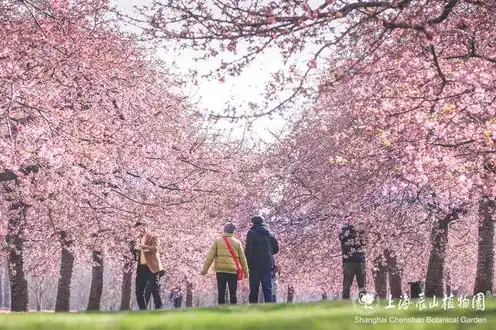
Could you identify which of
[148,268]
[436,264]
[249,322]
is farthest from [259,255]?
[249,322]

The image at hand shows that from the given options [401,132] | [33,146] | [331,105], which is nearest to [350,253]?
[401,132]

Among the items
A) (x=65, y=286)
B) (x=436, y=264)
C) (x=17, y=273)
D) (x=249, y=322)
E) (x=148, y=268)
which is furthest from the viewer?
(x=65, y=286)

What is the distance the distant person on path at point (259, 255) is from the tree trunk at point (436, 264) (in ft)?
24.1

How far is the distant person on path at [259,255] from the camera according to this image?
13953 millimetres

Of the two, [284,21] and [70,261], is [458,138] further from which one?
[70,261]

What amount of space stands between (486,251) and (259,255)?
26.0ft

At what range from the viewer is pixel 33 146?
1513 cm

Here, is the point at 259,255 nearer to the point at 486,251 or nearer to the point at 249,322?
the point at 486,251

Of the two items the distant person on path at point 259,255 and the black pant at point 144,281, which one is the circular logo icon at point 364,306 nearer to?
the distant person on path at point 259,255

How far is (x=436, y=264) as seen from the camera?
2038cm

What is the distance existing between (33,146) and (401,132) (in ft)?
26.3

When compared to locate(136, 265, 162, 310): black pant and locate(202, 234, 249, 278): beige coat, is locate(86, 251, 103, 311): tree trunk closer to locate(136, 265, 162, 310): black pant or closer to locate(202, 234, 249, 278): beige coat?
locate(136, 265, 162, 310): black pant

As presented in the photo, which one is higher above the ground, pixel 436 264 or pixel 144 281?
pixel 436 264

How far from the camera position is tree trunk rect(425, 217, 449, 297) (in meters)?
19.9
